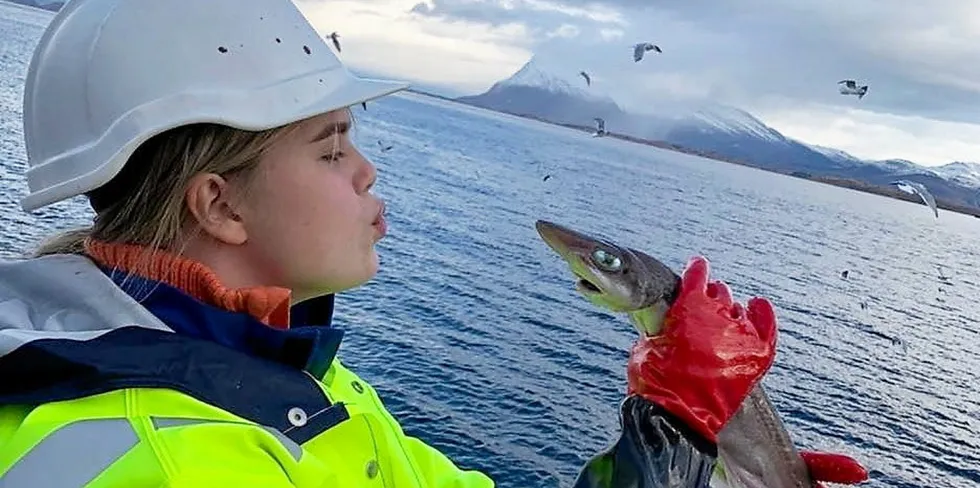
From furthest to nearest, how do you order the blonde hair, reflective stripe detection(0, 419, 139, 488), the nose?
the nose < the blonde hair < reflective stripe detection(0, 419, 139, 488)

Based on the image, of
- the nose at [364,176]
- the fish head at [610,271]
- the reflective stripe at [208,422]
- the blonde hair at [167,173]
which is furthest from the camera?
the fish head at [610,271]

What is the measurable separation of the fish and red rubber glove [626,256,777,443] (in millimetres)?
212

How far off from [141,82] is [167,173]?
9.8 inches

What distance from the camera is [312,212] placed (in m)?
2.42

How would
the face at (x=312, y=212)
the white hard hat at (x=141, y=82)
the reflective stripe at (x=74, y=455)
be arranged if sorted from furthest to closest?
the face at (x=312, y=212) → the white hard hat at (x=141, y=82) → the reflective stripe at (x=74, y=455)

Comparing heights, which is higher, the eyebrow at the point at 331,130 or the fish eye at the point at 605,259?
the eyebrow at the point at 331,130

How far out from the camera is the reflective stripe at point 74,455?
1.60 m

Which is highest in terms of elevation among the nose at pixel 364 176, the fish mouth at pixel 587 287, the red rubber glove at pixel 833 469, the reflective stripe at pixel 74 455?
the nose at pixel 364 176

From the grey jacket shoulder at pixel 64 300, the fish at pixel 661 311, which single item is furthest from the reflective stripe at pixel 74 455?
the fish at pixel 661 311

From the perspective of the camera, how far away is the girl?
1.72 metres

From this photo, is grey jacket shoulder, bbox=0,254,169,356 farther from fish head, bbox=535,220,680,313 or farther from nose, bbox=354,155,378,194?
fish head, bbox=535,220,680,313

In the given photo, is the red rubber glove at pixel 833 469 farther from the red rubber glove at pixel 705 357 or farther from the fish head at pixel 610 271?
the fish head at pixel 610 271

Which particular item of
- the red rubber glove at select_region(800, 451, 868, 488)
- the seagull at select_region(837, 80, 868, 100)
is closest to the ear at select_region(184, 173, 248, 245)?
the red rubber glove at select_region(800, 451, 868, 488)

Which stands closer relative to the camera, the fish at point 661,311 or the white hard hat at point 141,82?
the white hard hat at point 141,82
